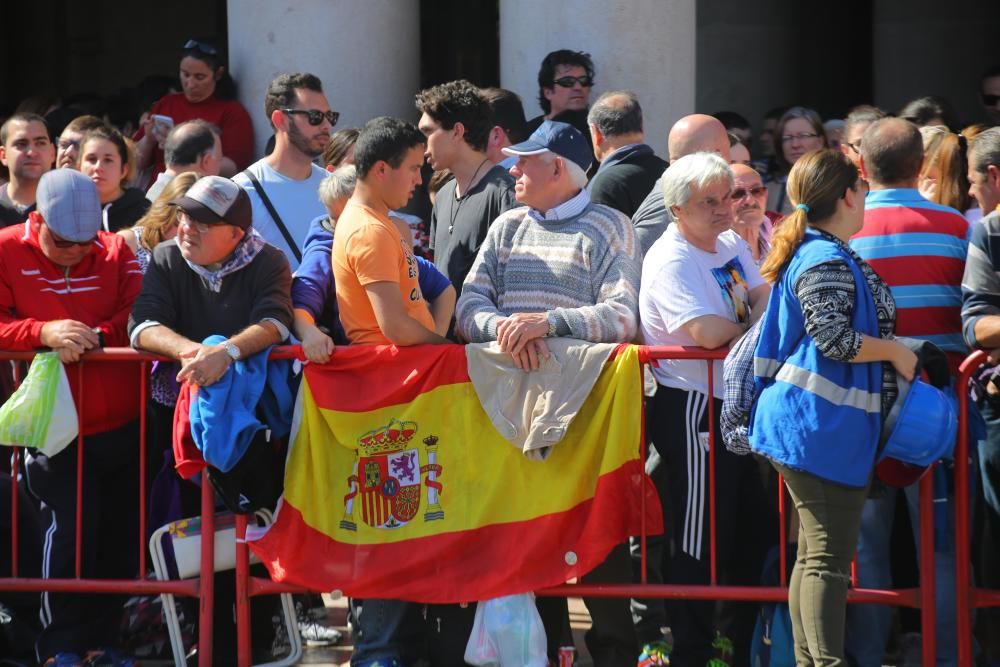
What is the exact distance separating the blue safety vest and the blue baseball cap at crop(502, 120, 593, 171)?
1.26 metres

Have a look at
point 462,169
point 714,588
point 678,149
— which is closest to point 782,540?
point 714,588

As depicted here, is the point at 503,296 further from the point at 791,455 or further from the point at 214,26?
the point at 214,26

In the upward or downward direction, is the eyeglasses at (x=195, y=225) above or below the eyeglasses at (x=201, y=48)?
below

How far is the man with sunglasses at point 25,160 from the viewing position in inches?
317

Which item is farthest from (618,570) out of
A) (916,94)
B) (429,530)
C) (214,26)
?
(214,26)

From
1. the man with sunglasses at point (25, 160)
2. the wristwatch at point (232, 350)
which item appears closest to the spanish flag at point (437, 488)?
the wristwatch at point (232, 350)

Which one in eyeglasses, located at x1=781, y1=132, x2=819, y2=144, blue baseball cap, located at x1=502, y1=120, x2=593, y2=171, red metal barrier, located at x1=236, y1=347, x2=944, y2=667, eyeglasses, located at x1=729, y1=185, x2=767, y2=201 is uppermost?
eyeglasses, located at x1=781, y1=132, x2=819, y2=144

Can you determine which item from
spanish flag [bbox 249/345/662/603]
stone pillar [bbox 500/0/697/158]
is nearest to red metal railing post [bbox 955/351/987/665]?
spanish flag [bbox 249/345/662/603]

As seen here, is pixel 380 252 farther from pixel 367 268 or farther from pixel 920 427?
pixel 920 427

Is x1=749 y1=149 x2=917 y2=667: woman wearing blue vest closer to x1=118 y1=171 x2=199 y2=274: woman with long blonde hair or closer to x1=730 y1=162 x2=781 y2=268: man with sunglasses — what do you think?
x1=730 y1=162 x2=781 y2=268: man with sunglasses

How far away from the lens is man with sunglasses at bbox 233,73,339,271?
7555 millimetres

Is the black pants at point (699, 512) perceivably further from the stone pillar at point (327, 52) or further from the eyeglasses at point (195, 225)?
the stone pillar at point (327, 52)

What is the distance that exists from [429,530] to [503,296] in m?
1.00

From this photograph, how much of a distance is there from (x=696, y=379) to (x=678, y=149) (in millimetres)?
1503
